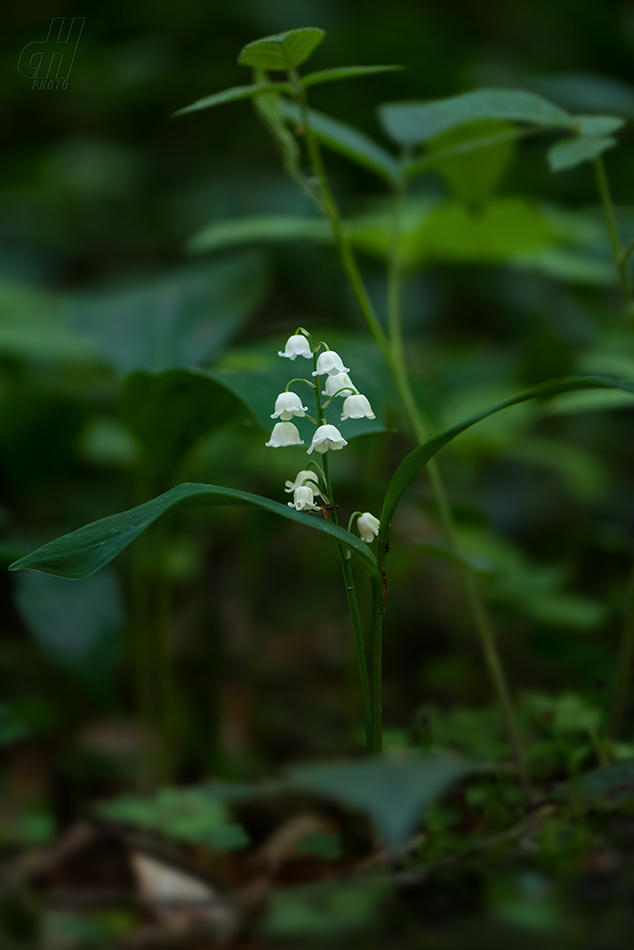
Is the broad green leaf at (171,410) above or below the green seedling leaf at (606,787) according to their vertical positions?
above

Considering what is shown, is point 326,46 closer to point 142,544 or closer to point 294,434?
point 142,544

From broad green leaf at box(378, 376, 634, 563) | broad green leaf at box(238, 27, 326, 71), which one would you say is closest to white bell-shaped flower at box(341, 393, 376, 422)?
broad green leaf at box(378, 376, 634, 563)

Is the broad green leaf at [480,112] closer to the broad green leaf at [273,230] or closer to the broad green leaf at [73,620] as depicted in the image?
the broad green leaf at [273,230]

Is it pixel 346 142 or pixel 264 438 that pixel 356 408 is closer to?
pixel 346 142

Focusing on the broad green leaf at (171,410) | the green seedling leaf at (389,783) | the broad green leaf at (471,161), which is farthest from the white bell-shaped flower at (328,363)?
the broad green leaf at (471,161)

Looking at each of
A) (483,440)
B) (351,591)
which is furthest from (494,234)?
(351,591)

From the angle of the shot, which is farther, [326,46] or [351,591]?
[326,46]

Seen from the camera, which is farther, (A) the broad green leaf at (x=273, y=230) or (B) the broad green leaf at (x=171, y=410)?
(A) the broad green leaf at (x=273, y=230)
